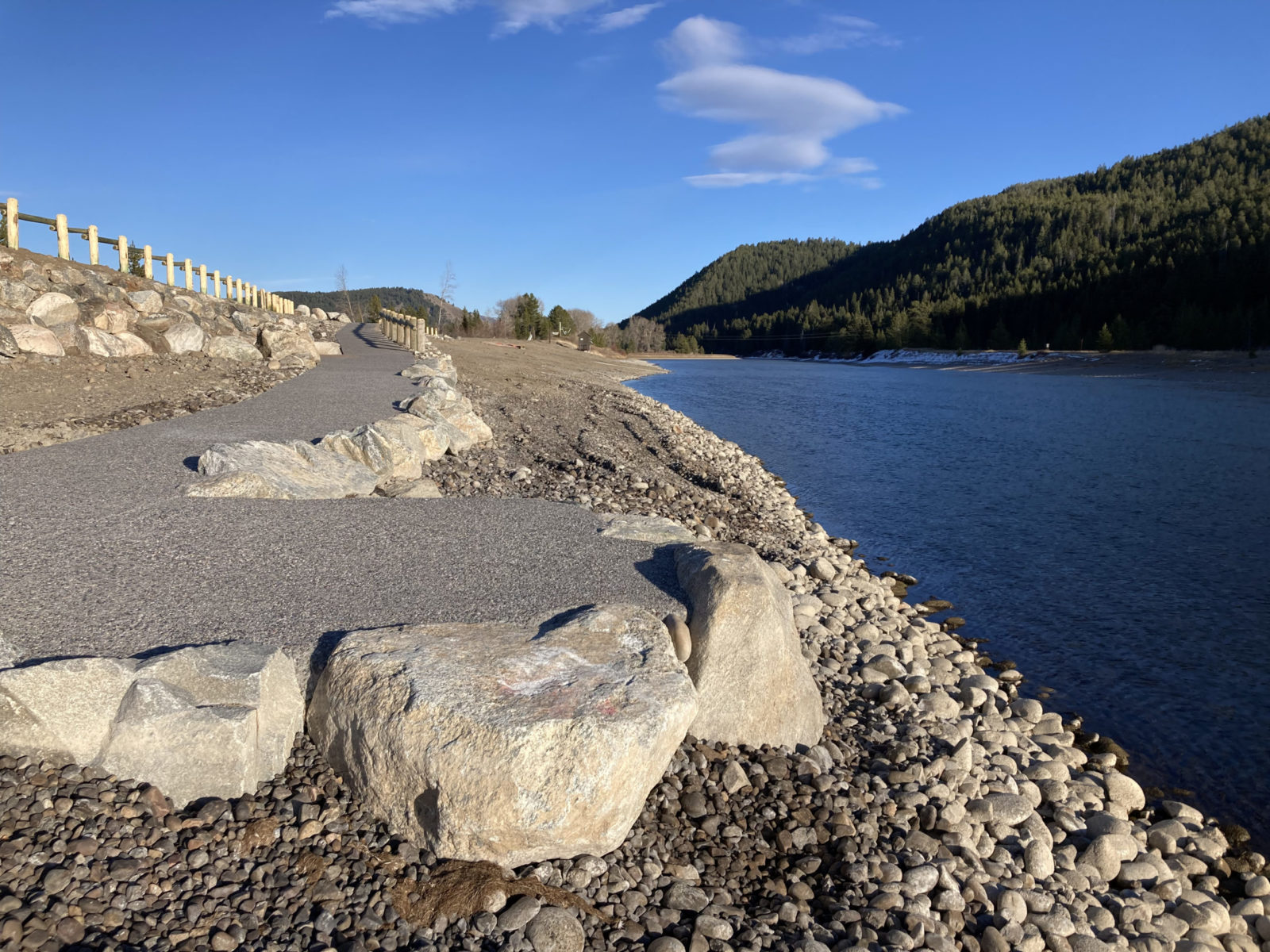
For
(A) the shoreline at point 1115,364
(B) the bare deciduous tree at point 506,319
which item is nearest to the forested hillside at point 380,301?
(B) the bare deciduous tree at point 506,319

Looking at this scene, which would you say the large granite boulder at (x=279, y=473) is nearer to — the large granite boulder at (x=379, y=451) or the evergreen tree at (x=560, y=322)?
the large granite boulder at (x=379, y=451)

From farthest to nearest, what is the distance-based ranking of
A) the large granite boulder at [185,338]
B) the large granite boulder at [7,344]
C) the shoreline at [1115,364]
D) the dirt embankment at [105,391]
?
1. the shoreline at [1115,364]
2. the large granite boulder at [185,338]
3. the large granite boulder at [7,344]
4. the dirt embankment at [105,391]

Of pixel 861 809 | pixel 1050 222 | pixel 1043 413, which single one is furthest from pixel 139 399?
pixel 1050 222

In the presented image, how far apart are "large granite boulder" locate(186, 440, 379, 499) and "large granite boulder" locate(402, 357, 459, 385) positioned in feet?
33.5

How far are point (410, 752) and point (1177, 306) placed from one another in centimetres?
11618

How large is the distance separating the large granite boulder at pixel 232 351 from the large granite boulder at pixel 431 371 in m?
3.94

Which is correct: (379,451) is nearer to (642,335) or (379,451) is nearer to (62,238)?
(62,238)

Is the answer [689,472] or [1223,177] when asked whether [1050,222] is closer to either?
[1223,177]

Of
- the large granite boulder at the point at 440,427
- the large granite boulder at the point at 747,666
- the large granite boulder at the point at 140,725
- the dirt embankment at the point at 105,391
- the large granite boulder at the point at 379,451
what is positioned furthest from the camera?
the large granite boulder at the point at 440,427

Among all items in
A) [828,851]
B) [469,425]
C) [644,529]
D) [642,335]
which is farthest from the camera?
Answer: [642,335]

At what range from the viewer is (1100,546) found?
13.4 metres

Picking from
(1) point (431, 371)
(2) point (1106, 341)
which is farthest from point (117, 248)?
(2) point (1106, 341)

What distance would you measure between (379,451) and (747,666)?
6.95 meters

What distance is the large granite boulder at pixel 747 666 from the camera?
5.39m
